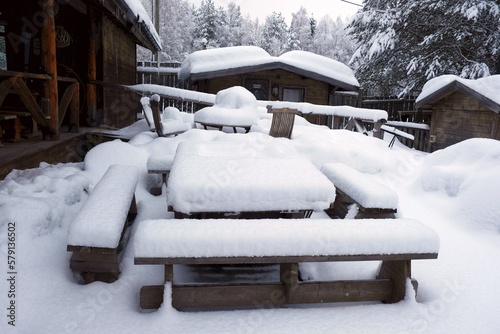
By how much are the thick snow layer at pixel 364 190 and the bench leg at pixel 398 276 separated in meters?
0.67

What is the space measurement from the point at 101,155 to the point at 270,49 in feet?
156

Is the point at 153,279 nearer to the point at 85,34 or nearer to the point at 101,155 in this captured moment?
the point at 101,155

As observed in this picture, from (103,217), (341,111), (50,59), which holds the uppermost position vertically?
(50,59)

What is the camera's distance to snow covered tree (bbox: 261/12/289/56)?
49.9 metres

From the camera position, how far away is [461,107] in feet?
38.0

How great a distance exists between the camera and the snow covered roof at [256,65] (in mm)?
14555

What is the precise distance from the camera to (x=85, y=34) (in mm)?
8227

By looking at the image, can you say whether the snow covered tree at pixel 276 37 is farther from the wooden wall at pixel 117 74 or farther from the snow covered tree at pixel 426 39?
the wooden wall at pixel 117 74

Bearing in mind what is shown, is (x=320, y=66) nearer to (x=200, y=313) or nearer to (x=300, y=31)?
(x=200, y=313)

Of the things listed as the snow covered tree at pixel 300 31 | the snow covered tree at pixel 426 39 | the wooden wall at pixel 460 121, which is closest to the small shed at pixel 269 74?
the snow covered tree at pixel 426 39

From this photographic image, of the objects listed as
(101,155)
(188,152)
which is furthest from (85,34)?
(188,152)

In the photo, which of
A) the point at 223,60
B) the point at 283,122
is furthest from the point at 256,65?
the point at 283,122

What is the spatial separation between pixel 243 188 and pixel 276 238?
474 mm

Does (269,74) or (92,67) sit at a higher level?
(269,74)
